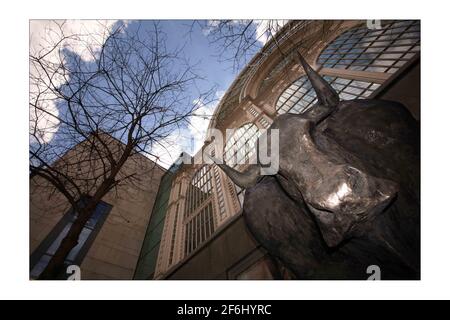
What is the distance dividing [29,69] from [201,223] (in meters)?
10.7

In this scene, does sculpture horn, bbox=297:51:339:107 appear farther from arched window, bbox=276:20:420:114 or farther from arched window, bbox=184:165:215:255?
arched window, bbox=184:165:215:255

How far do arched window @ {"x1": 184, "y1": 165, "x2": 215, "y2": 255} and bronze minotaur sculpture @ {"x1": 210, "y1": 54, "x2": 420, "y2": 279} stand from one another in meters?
9.17

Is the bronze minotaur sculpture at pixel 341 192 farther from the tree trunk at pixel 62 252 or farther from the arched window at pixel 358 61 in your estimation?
the arched window at pixel 358 61

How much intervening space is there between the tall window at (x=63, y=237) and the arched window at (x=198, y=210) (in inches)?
163

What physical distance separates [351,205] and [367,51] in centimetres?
905

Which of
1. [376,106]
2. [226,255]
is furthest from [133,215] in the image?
[376,106]

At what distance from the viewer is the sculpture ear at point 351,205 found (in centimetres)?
124

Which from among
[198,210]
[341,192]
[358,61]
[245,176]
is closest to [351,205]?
[341,192]

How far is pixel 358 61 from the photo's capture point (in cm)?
847

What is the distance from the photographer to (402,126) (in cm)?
202

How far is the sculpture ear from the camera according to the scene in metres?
1.24

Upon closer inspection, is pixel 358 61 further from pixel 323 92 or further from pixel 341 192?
pixel 341 192
